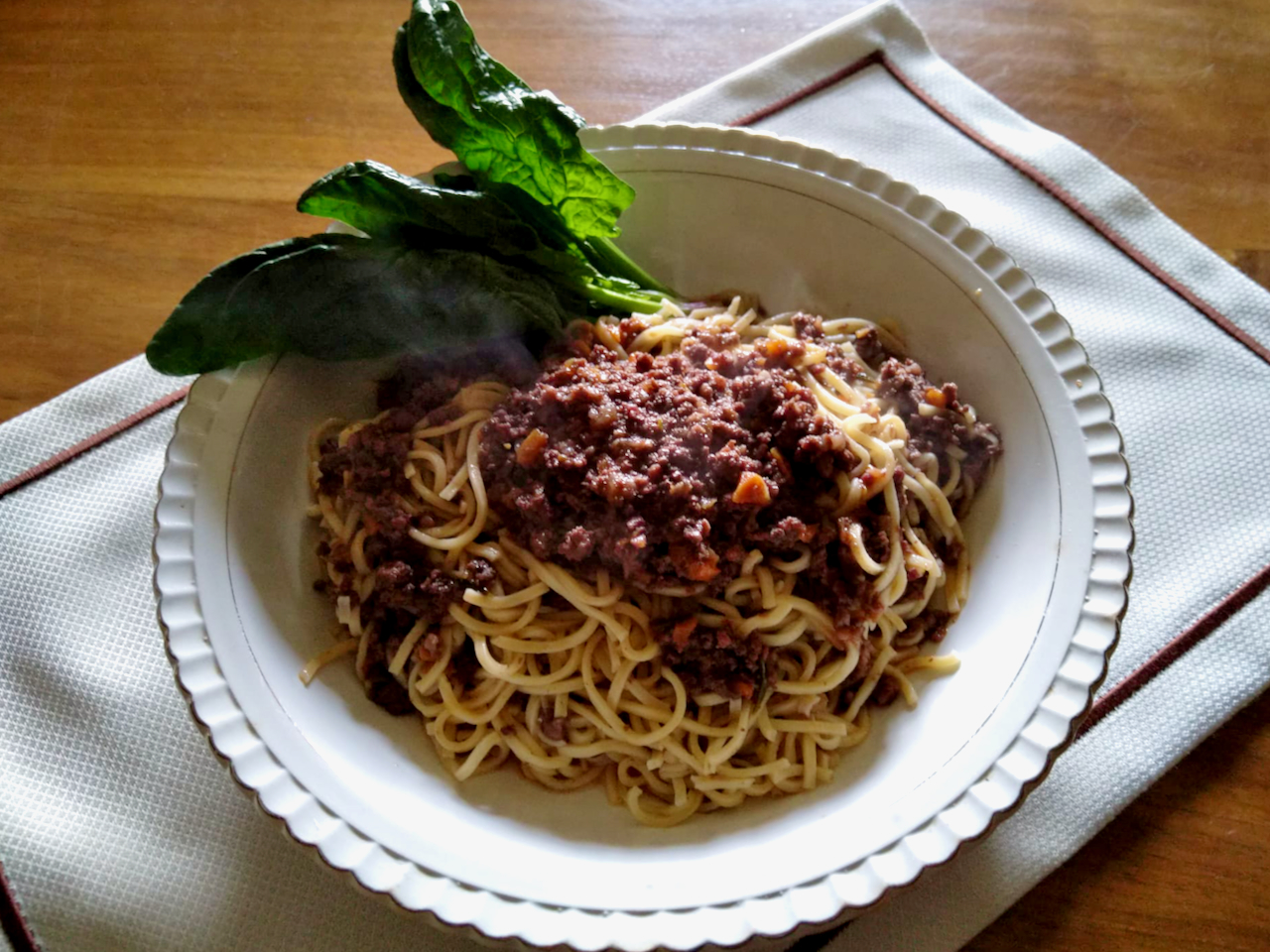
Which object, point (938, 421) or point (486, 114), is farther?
point (938, 421)

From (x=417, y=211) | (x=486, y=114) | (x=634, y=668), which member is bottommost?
(x=634, y=668)

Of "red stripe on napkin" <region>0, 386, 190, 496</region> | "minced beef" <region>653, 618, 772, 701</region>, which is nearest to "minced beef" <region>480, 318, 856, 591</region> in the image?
"minced beef" <region>653, 618, 772, 701</region>

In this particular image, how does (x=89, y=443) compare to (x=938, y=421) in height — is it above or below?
below

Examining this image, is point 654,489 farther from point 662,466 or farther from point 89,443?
point 89,443

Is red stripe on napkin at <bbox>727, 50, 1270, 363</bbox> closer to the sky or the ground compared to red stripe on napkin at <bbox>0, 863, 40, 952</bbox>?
closer to the sky

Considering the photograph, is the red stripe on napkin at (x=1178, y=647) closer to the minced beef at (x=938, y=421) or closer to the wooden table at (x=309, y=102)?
the minced beef at (x=938, y=421)

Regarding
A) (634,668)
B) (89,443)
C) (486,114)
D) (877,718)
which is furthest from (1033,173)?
(89,443)

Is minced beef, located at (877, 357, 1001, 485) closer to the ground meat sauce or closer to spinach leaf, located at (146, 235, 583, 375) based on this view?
the ground meat sauce
